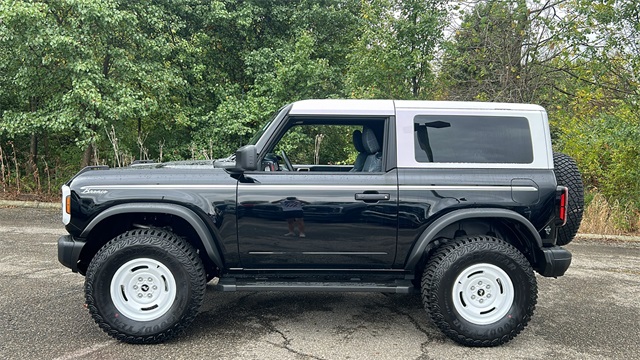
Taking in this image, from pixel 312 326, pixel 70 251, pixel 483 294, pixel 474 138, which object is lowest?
pixel 312 326

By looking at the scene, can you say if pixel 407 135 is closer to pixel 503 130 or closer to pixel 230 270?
pixel 503 130

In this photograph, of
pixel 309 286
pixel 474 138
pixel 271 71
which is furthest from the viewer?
pixel 271 71

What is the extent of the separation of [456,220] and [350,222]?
828 mm

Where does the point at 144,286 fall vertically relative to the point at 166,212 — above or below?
below

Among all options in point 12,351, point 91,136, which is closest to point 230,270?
point 12,351

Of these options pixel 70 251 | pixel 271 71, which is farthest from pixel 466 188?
pixel 271 71

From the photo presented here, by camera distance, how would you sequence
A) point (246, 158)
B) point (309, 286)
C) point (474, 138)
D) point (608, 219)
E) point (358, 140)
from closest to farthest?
1. point (246, 158)
2. point (309, 286)
3. point (474, 138)
4. point (358, 140)
5. point (608, 219)

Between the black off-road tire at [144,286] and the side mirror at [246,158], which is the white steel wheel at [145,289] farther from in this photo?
the side mirror at [246,158]

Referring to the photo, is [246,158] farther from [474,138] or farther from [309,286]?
[474,138]

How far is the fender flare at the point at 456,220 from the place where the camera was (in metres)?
3.41

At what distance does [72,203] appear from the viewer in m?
3.39

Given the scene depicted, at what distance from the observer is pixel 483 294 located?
11.5 ft

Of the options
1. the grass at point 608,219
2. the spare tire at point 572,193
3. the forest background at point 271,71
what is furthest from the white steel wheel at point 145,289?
the grass at point 608,219

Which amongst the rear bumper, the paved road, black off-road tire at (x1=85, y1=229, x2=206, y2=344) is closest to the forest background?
the paved road
